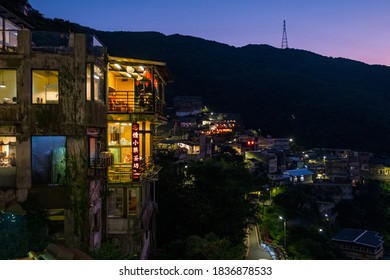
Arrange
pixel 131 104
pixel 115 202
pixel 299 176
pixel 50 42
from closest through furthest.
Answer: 1. pixel 50 42
2. pixel 115 202
3. pixel 131 104
4. pixel 299 176

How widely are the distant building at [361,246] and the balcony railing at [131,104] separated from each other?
34.0 m

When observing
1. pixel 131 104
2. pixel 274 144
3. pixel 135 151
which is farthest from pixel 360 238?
pixel 135 151

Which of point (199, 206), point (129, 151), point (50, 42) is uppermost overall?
point (50, 42)

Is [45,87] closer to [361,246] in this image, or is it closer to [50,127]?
[50,127]

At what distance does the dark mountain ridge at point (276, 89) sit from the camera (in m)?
86.6

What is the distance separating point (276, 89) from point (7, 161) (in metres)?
102

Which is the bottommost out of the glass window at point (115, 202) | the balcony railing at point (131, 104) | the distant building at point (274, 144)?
the distant building at point (274, 144)

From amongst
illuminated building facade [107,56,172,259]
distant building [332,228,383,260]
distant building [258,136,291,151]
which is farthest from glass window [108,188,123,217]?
distant building [258,136,291,151]

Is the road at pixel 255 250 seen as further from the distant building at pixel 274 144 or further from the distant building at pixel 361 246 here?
the distant building at pixel 274 144

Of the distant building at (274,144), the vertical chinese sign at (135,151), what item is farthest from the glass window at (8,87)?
the distant building at (274,144)

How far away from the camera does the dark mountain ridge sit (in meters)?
86.6

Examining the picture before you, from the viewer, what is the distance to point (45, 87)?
32.5 feet

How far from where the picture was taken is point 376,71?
14150 centimetres

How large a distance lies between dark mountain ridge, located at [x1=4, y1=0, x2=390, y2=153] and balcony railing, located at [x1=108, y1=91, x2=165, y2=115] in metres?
63.6
